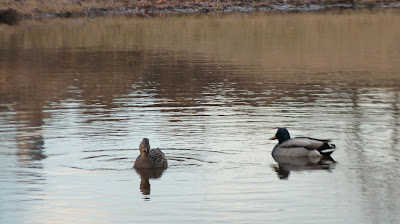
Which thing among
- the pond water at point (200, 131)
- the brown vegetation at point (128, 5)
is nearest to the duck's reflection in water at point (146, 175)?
the pond water at point (200, 131)

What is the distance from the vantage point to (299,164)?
16.1 meters

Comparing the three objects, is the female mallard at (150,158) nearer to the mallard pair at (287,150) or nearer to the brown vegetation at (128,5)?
the mallard pair at (287,150)

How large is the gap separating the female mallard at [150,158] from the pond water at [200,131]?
211 mm

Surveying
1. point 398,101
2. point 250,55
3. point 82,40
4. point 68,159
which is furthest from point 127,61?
point 68,159

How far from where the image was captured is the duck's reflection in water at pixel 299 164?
15596mm

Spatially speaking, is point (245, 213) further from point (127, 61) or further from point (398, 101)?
point (127, 61)

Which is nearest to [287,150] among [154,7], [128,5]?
[154,7]

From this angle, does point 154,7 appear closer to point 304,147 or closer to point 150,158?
point 304,147

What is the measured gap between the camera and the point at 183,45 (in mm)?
45656

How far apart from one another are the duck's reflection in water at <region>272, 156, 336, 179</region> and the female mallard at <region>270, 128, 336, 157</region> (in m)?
0.09

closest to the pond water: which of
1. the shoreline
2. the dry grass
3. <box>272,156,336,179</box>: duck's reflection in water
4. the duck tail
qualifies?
<box>272,156,336,179</box>: duck's reflection in water

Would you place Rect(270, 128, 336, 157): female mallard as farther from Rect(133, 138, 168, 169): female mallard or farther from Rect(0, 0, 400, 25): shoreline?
Rect(0, 0, 400, 25): shoreline

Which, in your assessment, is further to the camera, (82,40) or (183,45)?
(82,40)

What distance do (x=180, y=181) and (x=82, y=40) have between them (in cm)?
3661
